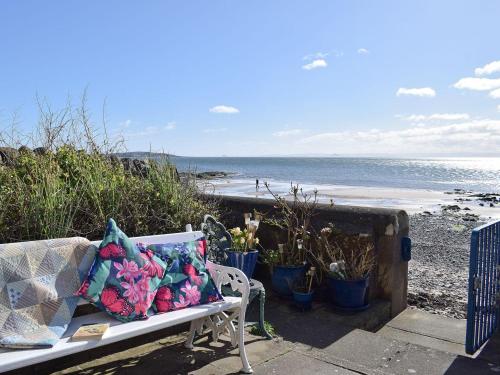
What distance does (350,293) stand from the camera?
4871mm

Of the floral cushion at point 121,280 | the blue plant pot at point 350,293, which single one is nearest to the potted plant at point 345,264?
the blue plant pot at point 350,293

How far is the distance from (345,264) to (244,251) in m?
1.12

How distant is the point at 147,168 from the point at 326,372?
3.23m

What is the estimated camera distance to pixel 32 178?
15.4ft

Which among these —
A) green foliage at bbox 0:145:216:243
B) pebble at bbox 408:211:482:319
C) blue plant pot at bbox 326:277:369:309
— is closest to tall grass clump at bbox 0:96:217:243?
green foliage at bbox 0:145:216:243

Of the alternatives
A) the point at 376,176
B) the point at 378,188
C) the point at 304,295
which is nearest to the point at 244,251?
the point at 304,295

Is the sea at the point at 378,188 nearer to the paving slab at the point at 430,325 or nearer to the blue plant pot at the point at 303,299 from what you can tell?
the blue plant pot at the point at 303,299

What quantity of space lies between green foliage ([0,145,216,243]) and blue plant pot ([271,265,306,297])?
1.09 metres

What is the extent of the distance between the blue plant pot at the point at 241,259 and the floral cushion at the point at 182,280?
1034mm

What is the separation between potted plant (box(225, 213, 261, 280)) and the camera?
4789 mm

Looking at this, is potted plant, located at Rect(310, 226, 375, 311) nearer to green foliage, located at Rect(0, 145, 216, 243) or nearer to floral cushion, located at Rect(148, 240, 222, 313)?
green foliage, located at Rect(0, 145, 216, 243)

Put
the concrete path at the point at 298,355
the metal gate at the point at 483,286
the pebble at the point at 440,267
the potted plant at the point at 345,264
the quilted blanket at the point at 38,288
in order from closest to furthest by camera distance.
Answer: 1. the quilted blanket at the point at 38,288
2. the concrete path at the point at 298,355
3. the metal gate at the point at 483,286
4. the potted plant at the point at 345,264
5. the pebble at the point at 440,267

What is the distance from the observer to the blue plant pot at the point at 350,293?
4.86 m

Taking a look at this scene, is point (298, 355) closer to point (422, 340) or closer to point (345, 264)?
point (345, 264)
